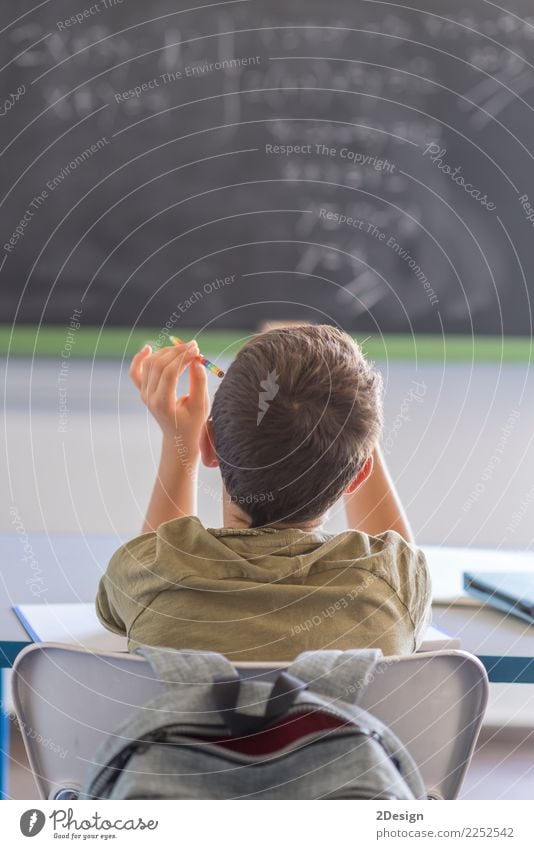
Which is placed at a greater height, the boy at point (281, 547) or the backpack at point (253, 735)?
the boy at point (281, 547)

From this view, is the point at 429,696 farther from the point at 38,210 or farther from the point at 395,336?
the point at 38,210

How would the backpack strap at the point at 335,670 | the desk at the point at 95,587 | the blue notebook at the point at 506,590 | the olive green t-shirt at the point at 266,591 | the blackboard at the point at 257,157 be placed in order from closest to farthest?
the backpack strap at the point at 335,670 < the olive green t-shirt at the point at 266,591 < the desk at the point at 95,587 < the blue notebook at the point at 506,590 < the blackboard at the point at 257,157

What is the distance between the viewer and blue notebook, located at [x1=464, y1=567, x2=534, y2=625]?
1.17m

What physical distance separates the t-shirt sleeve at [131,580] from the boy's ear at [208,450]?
0.36 feet

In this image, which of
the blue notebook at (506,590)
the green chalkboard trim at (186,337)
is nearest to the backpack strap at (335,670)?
the blue notebook at (506,590)

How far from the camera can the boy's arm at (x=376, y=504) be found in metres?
1.24

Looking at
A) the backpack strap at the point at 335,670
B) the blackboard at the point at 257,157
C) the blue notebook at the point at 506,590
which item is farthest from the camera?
the blackboard at the point at 257,157

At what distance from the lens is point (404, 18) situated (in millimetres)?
1837

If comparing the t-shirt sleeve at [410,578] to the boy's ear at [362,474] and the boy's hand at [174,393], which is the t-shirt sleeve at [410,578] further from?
the boy's hand at [174,393]

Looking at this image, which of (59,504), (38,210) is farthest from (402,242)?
(59,504)

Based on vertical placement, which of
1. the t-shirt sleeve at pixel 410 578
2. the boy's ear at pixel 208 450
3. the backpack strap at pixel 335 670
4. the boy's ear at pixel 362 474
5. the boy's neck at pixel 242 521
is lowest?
the backpack strap at pixel 335 670

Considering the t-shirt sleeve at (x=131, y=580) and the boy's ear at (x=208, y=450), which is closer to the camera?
the t-shirt sleeve at (x=131, y=580)

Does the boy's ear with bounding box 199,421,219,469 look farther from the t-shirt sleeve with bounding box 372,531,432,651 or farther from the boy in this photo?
the t-shirt sleeve with bounding box 372,531,432,651

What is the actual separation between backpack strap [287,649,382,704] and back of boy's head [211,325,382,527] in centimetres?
21
